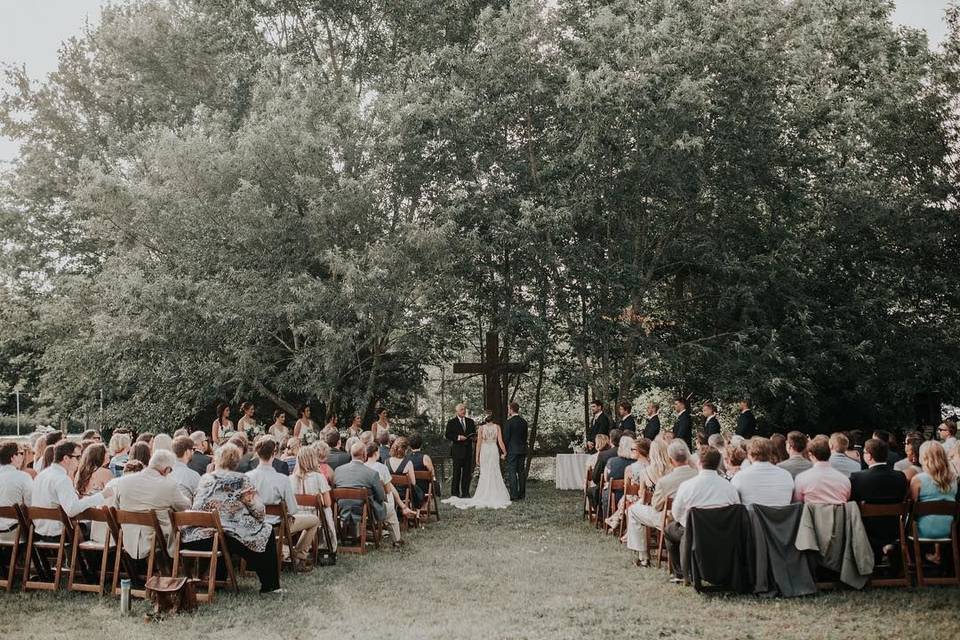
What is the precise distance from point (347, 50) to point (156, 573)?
1702cm

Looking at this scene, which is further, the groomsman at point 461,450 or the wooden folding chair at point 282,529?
the groomsman at point 461,450

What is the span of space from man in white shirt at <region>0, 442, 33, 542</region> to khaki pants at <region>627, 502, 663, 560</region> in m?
6.17

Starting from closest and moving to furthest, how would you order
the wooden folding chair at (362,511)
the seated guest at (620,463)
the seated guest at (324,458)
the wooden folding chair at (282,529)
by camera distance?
the wooden folding chair at (282,529) < the wooden folding chair at (362,511) < the seated guest at (324,458) < the seated guest at (620,463)

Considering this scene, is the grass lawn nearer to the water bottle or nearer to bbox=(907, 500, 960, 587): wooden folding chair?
the water bottle

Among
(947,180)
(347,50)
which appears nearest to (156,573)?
(347,50)

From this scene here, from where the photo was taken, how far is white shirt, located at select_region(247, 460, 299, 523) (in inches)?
326

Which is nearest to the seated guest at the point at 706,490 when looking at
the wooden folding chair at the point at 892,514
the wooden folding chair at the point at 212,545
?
the wooden folding chair at the point at 892,514

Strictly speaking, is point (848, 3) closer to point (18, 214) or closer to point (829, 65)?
point (829, 65)

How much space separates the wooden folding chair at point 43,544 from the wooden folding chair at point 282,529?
1858mm

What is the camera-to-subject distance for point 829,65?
69.9 ft

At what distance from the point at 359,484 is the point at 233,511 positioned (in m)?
2.54

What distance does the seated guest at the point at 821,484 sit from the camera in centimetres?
773

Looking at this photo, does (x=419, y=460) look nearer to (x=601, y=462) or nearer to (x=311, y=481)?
(x=601, y=462)

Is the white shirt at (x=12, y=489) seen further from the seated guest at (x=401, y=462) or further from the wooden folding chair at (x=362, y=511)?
the seated guest at (x=401, y=462)
